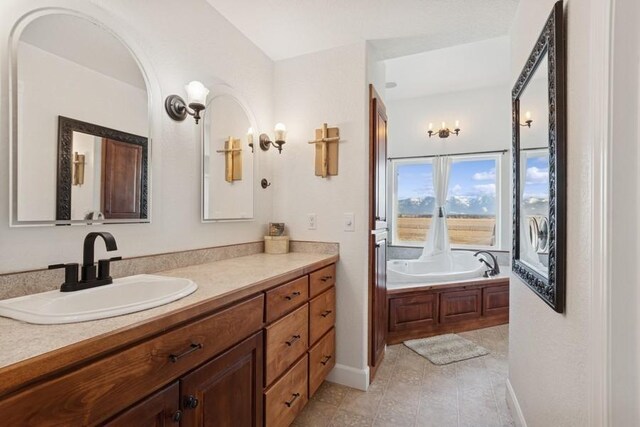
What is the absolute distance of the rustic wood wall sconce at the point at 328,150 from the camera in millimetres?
2176

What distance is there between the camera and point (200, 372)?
1.01m

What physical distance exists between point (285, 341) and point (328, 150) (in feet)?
4.31

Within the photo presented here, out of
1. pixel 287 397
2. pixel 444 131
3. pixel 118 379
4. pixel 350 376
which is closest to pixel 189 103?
pixel 118 379

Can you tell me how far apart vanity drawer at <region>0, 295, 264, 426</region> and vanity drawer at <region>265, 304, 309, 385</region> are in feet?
0.98

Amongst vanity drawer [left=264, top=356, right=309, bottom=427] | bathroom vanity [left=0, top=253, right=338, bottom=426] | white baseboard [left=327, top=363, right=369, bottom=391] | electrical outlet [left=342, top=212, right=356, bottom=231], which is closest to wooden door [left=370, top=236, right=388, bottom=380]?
white baseboard [left=327, top=363, right=369, bottom=391]

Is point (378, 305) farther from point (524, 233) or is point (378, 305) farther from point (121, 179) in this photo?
point (121, 179)

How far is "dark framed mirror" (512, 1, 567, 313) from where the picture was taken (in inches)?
42.1

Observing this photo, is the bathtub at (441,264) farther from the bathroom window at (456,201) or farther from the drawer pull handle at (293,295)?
the drawer pull handle at (293,295)

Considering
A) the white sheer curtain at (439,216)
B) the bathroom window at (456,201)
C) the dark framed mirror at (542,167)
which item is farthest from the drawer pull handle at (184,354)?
the bathroom window at (456,201)

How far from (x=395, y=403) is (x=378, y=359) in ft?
1.46

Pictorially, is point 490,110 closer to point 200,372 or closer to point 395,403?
point 395,403

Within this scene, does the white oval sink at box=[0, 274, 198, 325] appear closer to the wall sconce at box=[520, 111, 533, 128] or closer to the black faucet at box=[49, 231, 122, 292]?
the black faucet at box=[49, 231, 122, 292]

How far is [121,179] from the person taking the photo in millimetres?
1357

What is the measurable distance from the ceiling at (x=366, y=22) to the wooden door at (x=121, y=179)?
1.11 meters
